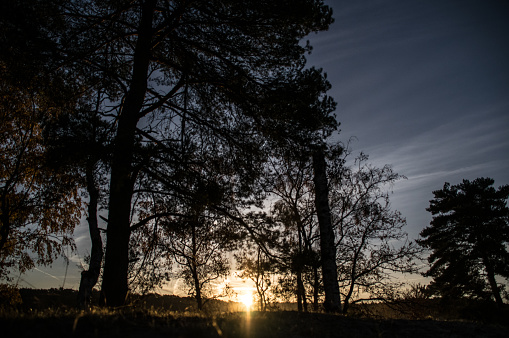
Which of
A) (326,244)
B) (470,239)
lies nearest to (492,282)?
(470,239)

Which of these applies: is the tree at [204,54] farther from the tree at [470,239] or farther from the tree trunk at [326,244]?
the tree at [470,239]

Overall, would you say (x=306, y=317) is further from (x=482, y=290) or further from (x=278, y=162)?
(x=482, y=290)

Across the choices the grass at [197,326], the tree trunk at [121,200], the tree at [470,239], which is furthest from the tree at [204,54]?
the tree at [470,239]

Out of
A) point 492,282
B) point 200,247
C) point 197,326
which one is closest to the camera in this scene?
point 197,326

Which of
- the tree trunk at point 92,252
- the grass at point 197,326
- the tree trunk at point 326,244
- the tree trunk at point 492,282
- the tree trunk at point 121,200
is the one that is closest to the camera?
the grass at point 197,326

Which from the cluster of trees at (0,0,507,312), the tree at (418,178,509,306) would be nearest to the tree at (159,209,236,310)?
Result: the cluster of trees at (0,0,507,312)

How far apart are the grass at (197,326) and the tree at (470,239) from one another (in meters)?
23.3

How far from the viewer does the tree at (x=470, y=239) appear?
23.9 metres

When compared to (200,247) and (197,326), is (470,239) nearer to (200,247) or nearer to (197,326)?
(200,247)

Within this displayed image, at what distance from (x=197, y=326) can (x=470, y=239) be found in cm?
3111

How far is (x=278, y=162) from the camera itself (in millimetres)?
8680

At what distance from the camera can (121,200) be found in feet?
20.7

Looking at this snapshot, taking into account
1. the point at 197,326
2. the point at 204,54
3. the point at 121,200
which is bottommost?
the point at 197,326

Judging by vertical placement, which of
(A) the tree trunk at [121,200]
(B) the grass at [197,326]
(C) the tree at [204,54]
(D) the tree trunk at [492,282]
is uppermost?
(C) the tree at [204,54]
